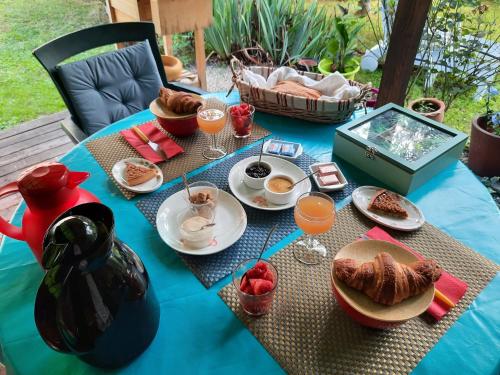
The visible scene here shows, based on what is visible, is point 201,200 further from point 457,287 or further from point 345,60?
point 345,60

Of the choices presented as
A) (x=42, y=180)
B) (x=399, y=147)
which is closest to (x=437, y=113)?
(x=399, y=147)

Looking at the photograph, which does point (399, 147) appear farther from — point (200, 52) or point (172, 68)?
point (200, 52)

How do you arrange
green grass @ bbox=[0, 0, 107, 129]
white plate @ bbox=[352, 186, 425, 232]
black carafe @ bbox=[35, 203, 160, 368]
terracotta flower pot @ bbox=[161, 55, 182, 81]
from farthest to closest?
1. green grass @ bbox=[0, 0, 107, 129]
2. terracotta flower pot @ bbox=[161, 55, 182, 81]
3. white plate @ bbox=[352, 186, 425, 232]
4. black carafe @ bbox=[35, 203, 160, 368]

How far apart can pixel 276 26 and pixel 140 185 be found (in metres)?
2.61

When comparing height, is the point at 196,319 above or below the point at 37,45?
above

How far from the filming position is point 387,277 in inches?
30.1

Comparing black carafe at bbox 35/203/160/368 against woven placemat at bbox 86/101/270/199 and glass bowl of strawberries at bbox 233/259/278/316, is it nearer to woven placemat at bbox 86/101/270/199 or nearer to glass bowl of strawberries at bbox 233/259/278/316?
glass bowl of strawberries at bbox 233/259/278/316

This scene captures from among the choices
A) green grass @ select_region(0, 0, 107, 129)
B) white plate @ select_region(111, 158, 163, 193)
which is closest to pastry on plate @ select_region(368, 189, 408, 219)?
white plate @ select_region(111, 158, 163, 193)

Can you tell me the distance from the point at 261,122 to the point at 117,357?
107 cm

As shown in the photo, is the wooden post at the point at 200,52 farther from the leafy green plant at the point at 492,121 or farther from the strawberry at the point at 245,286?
the strawberry at the point at 245,286

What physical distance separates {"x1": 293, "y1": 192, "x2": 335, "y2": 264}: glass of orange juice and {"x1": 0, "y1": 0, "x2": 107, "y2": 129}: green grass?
110 inches

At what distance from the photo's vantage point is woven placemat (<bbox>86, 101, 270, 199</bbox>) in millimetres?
1300

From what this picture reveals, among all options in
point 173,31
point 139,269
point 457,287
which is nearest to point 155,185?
point 139,269

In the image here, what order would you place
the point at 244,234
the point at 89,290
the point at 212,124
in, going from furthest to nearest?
1. the point at 212,124
2. the point at 244,234
3. the point at 89,290
